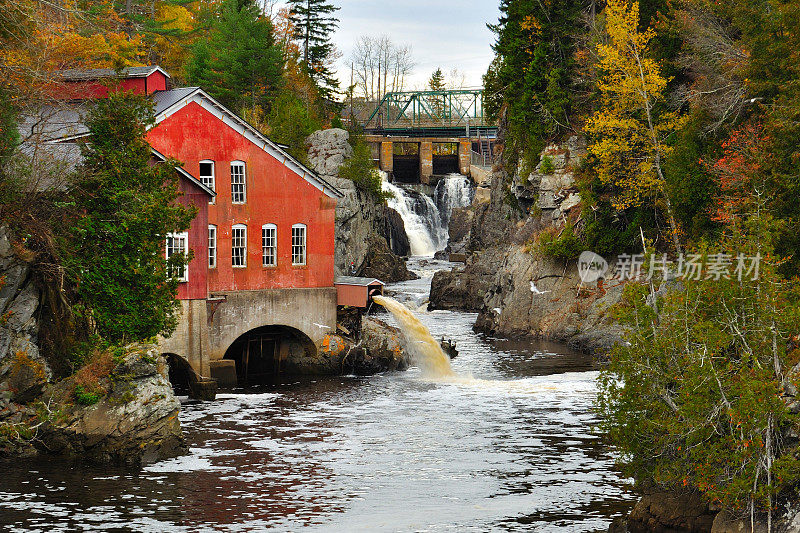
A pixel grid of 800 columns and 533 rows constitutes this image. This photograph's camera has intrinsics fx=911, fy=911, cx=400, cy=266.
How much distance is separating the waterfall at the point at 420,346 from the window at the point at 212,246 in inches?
270

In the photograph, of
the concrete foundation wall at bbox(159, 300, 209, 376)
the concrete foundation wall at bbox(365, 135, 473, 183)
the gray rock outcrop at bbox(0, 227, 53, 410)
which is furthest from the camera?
the concrete foundation wall at bbox(365, 135, 473, 183)

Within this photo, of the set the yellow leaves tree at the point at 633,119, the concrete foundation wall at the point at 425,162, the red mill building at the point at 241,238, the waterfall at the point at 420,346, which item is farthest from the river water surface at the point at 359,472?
the concrete foundation wall at the point at 425,162

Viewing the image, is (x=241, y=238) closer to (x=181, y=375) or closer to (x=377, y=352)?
(x=181, y=375)

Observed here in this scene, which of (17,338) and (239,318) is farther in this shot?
(239,318)

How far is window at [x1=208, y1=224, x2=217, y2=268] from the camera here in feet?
114

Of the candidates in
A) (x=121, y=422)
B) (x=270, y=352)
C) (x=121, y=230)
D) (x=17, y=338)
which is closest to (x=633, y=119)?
(x=270, y=352)

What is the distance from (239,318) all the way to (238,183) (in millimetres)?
5481

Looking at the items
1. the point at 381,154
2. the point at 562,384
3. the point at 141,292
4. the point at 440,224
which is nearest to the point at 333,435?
the point at 141,292

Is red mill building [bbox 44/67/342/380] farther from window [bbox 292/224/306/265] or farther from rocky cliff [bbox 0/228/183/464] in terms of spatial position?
rocky cliff [bbox 0/228/183/464]

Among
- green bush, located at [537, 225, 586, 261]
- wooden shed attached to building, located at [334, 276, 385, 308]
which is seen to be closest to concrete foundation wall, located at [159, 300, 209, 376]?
wooden shed attached to building, located at [334, 276, 385, 308]

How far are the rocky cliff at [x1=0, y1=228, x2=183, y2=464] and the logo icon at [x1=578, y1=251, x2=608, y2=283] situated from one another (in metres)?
27.2

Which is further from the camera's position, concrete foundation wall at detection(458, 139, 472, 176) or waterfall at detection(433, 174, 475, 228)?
concrete foundation wall at detection(458, 139, 472, 176)

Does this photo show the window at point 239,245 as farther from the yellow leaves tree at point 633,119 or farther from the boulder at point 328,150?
the boulder at point 328,150

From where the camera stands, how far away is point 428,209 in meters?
77.8
